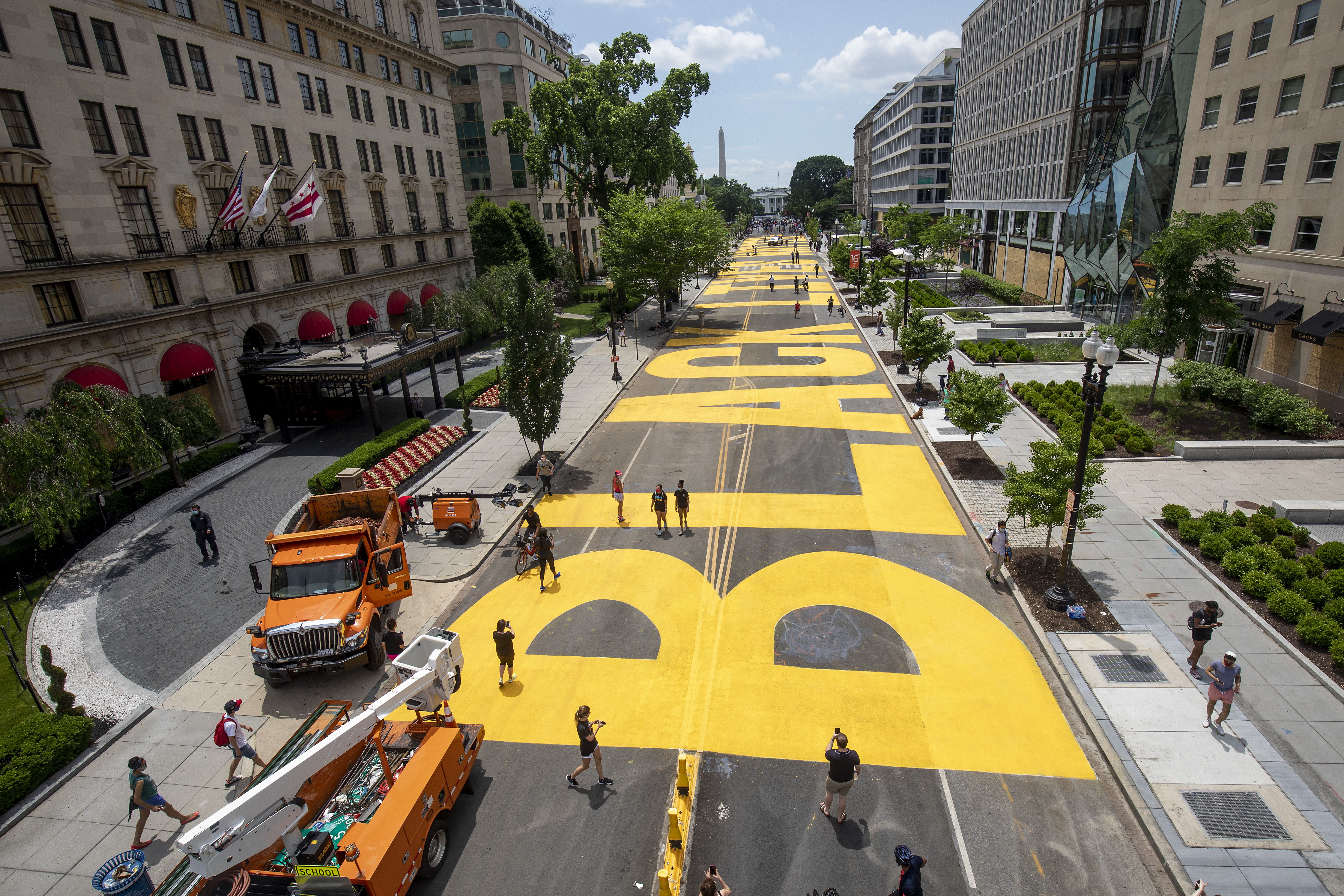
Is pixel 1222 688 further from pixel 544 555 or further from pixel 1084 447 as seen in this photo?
pixel 544 555

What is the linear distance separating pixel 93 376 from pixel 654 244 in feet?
111

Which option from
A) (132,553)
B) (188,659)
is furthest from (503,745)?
(132,553)

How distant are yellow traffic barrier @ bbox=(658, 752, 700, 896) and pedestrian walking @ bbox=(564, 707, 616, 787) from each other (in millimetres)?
1276

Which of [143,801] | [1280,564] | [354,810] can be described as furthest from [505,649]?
[1280,564]

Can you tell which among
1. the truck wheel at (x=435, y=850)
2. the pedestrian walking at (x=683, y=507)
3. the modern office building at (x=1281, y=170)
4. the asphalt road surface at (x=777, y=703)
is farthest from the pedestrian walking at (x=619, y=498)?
the modern office building at (x=1281, y=170)

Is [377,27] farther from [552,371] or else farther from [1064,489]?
[1064,489]

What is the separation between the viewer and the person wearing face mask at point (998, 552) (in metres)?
16.2

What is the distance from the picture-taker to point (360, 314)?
39.7 m

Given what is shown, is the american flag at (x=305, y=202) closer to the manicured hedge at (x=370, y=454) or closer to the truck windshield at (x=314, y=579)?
the manicured hedge at (x=370, y=454)

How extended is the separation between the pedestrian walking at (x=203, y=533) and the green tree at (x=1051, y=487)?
21.8 m

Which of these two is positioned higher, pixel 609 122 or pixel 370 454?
pixel 609 122

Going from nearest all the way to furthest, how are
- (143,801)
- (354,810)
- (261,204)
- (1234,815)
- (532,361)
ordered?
1. (354,810)
2. (1234,815)
3. (143,801)
4. (532,361)
5. (261,204)

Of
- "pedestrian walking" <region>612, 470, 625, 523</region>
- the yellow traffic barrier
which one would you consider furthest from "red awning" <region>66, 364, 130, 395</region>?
the yellow traffic barrier

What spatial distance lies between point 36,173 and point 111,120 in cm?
411
